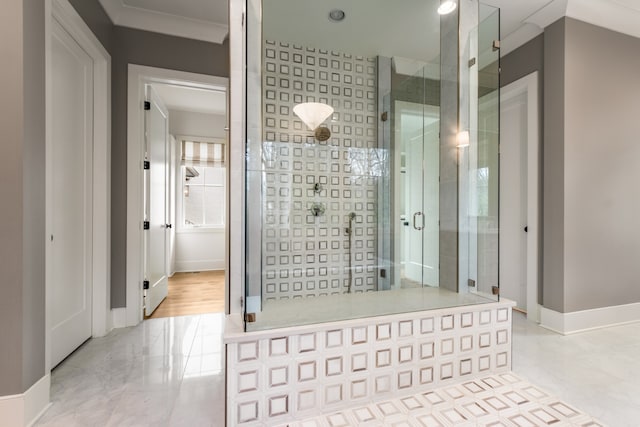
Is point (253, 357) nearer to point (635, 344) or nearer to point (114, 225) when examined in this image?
point (114, 225)

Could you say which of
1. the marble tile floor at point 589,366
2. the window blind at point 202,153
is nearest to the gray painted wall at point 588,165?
the marble tile floor at point 589,366

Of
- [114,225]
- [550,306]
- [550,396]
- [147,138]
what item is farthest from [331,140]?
[550,306]

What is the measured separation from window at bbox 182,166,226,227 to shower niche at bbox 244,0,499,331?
350 cm

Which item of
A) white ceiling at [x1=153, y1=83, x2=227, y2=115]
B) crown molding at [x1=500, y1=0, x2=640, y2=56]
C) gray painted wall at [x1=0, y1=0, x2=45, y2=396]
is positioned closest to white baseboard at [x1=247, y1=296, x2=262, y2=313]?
gray painted wall at [x1=0, y1=0, x2=45, y2=396]

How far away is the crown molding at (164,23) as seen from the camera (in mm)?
2594

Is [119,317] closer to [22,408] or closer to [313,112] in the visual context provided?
[22,408]

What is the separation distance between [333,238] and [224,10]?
2.23m

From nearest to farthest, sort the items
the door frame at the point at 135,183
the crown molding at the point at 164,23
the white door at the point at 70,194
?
the white door at the point at 70,194 → the crown molding at the point at 164,23 → the door frame at the point at 135,183

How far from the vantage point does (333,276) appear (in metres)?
2.58

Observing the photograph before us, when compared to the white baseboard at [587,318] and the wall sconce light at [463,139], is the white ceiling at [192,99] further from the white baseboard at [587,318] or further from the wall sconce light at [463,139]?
the white baseboard at [587,318]

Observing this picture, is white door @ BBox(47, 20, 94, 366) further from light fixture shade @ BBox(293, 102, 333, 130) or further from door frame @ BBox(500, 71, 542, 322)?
door frame @ BBox(500, 71, 542, 322)

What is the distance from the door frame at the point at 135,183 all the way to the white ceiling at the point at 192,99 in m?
1.41

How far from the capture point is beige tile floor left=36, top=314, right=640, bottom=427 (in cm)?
151

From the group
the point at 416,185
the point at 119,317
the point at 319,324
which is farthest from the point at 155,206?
the point at 416,185
